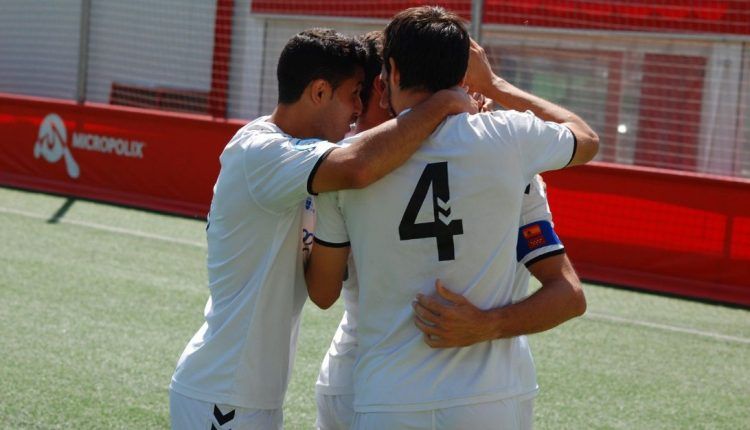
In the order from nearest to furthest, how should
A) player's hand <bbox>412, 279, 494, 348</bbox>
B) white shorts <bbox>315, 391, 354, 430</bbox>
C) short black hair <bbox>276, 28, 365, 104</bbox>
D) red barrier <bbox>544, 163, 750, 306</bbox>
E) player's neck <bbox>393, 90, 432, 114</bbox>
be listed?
player's hand <bbox>412, 279, 494, 348</bbox>
player's neck <bbox>393, 90, 432, 114</bbox>
short black hair <bbox>276, 28, 365, 104</bbox>
white shorts <bbox>315, 391, 354, 430</bbox>
red barrier <bbox>544, 163, 750, 306</bbox>

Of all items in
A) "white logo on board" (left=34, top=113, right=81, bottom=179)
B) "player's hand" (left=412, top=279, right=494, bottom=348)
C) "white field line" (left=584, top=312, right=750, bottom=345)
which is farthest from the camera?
"white logo on board" (left=34, top=113, right=81, bottom=179)

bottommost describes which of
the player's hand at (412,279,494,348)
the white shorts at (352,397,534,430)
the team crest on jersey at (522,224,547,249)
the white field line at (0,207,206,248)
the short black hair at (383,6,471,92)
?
the white field line at (0,207,206,248)

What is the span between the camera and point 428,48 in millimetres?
2303

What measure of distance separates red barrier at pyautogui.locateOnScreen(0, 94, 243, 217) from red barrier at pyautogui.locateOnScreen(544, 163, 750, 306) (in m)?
3.70

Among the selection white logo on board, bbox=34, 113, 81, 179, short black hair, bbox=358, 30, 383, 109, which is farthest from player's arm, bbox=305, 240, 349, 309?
white logo on board, bbox=34, 113, 81, 179

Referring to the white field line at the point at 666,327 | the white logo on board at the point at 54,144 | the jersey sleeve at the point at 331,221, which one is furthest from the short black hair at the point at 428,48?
the white logo on board at the point at 54,144

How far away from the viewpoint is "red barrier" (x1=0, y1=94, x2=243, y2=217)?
432 inches

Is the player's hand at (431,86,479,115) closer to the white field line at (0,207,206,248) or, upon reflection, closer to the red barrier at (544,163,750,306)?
the red barrier at (544,163,750,306)

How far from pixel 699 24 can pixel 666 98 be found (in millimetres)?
1227

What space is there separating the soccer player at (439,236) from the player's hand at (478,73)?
26 cm

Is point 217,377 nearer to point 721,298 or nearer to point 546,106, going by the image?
point 546,106

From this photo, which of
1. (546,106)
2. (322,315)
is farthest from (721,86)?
(546,106)

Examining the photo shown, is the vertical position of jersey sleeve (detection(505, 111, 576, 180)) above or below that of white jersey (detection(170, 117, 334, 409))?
above

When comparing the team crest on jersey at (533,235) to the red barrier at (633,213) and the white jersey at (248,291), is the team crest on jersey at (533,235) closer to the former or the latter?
the white jersey at (248,291)
